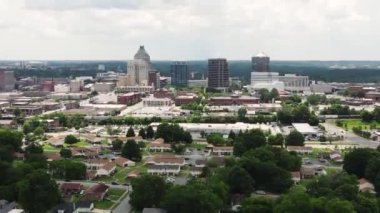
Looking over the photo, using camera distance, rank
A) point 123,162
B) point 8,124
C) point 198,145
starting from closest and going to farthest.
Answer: point 123,162 < point 198,145 < point 8,124

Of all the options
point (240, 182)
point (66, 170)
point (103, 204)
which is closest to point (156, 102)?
point (66, 170)

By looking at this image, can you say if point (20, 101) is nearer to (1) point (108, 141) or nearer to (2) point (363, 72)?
(1) point (108, 141)

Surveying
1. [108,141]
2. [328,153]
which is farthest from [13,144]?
[328,153]

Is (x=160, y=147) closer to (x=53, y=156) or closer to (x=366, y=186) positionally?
(x=53, y=156)

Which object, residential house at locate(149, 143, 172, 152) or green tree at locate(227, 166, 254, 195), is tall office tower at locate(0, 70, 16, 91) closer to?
residential house at locate(149, 143, 172, 152)

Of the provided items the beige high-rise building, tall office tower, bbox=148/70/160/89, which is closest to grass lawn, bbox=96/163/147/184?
the beige high-rise building

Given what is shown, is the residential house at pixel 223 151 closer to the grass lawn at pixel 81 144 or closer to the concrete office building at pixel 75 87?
the grass lawn at pixel 81 144

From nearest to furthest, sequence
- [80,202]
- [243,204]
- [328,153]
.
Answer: [243,204], [80,202], [328,153]
